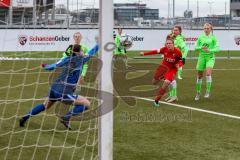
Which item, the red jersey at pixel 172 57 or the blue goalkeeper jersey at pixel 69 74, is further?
the red jersey at pixel 172 57

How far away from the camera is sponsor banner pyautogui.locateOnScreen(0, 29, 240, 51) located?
928 inches

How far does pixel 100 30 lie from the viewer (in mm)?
5641

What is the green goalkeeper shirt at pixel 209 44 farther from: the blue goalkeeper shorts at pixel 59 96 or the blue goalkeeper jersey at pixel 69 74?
the blue goalkeeper shorts at pixel 59 96

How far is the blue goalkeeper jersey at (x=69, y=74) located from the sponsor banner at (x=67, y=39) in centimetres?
1354

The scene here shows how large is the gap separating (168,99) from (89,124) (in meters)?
4.17

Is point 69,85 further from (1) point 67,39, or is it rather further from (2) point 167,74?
(1) point 67,39

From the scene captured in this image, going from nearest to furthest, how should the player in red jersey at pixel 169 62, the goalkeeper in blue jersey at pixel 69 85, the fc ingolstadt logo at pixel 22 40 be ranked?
the goalkeeper in blue jersey at pixel 69 85 < the player in red jersey at pixel 169 62 < the fc ingolstadt logo at pixel 22 40

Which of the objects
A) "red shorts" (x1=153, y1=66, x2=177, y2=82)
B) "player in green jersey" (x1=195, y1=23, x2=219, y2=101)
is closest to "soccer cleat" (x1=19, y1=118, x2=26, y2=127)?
"red shorts" (x1=153, y1=66, x2=177, y2=82)

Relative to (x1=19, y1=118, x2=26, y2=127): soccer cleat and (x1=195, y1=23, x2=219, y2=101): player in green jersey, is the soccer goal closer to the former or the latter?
(x1=19, y1=118, x2=26, y2=127): soccer cleat

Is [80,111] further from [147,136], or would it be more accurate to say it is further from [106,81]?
[106,81]

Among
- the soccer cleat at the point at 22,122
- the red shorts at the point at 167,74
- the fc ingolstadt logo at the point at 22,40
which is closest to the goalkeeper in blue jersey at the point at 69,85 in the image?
the soccer cleat at the point at 22,122

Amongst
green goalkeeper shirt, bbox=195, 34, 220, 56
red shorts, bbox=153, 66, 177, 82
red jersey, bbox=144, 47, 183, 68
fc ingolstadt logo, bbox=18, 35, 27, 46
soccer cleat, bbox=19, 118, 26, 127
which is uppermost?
fc ingolstadt logo, bbox=18, 35, 27, 46

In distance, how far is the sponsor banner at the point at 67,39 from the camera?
23572mm

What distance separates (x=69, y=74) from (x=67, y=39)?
52.7ft
